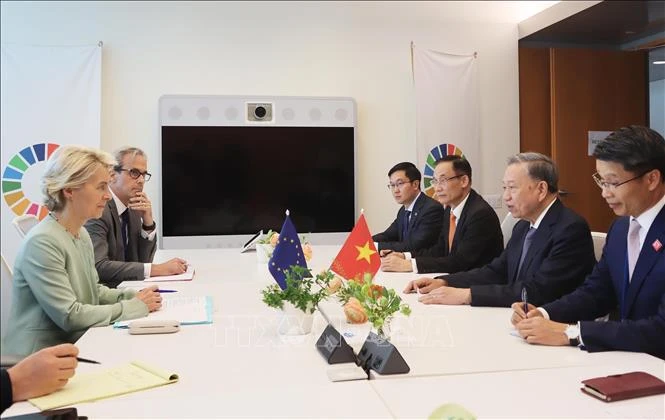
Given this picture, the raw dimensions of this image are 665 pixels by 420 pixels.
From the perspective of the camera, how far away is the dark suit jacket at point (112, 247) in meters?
2.77

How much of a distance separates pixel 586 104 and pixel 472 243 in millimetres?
2926

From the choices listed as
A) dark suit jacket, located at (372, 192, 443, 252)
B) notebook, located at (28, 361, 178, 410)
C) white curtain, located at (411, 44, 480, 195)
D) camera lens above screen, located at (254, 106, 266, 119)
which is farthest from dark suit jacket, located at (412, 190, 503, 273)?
camera lens above screen, located at (254, 106, 266, 119)

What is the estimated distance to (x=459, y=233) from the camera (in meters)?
3.24

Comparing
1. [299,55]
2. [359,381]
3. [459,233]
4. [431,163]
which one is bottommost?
[359,381]

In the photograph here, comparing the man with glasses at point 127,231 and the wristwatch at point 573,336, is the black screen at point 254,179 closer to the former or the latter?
the man with glasses at point 127,231

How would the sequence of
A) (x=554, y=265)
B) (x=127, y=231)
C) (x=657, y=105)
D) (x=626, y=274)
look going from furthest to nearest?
1. (x=657, y=105)
2. (x=127, y=231)
3. (x=554, y=265)
4. (x=626, y=274)

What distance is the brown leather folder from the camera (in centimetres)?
121

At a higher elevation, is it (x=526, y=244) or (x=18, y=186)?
(x=18, y=186)

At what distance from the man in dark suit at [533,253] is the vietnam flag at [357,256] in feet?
0.83

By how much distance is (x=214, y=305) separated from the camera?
7.26 feet

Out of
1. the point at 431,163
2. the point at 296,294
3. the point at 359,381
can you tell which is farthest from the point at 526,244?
the point at 431,163

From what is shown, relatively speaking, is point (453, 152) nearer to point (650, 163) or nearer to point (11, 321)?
point (650, 163)

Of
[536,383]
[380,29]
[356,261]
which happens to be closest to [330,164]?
[380,29]

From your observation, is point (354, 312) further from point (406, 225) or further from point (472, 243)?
point (406, 225)
